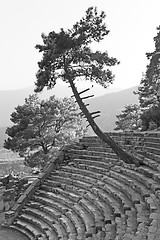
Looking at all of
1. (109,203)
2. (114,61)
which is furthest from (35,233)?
(114,61)

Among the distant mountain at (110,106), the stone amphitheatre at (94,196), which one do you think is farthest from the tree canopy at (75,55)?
the distant mountain at (110,106)

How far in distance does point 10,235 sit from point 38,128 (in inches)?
597

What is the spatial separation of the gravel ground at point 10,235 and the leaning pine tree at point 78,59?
568 cm

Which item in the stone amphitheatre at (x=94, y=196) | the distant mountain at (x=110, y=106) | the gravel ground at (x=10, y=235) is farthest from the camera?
the distant mountain at (x=110, y=106)

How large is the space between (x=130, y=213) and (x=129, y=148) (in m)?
6.64

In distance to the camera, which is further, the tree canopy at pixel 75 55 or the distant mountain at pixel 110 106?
the distant mountain at pixel 110 106

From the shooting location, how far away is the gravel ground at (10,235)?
1286 centimetres

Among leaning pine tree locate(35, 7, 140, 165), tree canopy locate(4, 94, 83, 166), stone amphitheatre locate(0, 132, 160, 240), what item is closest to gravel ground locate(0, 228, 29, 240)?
stone amphitheatre locate(0, 132, 160, 240)

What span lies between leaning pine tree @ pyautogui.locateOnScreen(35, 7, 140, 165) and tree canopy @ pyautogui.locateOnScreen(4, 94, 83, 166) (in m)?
13.3

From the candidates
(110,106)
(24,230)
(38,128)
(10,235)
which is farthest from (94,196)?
(110,106)

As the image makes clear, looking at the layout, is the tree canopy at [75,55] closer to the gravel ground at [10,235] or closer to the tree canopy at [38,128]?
the gravel ground at [10,235]

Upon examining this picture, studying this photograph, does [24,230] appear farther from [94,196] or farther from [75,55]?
[75,55]

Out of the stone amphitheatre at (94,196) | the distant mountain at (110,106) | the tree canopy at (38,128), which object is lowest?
the stone amphitheatre at (94,196)

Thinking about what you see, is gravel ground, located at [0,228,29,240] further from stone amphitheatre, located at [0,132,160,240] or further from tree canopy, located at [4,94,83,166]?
tree canopy, located at [4,94,83,166]
